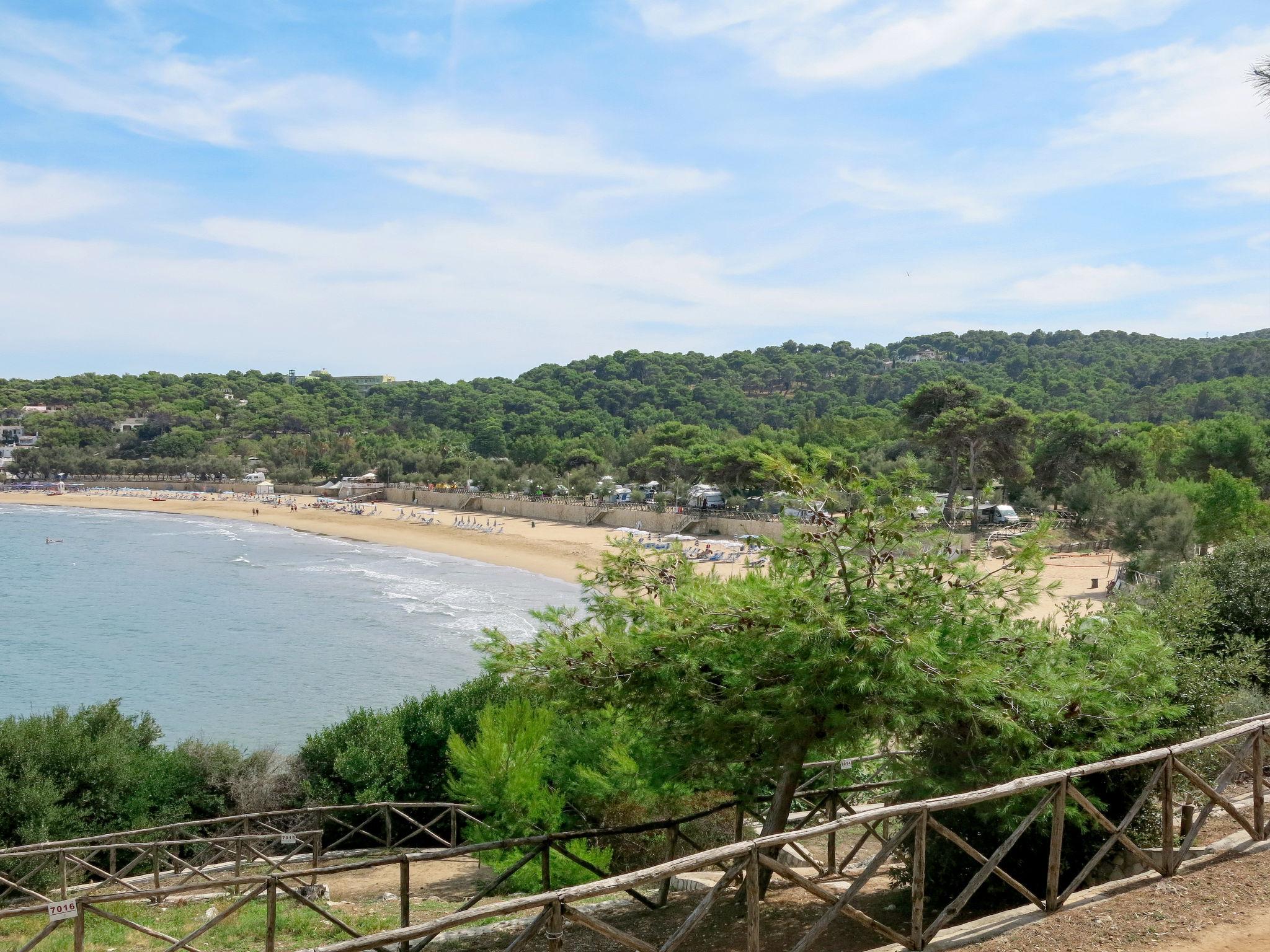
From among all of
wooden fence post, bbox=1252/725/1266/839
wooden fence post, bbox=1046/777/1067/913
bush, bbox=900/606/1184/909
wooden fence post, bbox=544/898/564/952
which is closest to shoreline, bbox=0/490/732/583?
bush, bbox=900/606/1184/909

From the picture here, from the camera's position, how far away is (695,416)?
126688mm

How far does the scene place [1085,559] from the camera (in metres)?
40.6

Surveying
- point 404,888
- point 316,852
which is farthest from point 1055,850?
point 316,852

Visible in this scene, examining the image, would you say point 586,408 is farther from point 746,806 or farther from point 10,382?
point 746,806

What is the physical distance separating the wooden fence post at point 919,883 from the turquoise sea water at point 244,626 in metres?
9.27

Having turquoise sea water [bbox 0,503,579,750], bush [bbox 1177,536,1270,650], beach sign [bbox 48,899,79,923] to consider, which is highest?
bush [bbox 1177,536,1270,650]

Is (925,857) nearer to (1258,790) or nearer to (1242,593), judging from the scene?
(1258,790)

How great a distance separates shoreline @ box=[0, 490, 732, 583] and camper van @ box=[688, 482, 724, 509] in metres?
6.20

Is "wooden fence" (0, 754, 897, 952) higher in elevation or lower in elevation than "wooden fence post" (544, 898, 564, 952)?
lower

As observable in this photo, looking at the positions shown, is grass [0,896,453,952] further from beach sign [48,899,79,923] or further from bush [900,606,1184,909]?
bush [900,606,1184,909]

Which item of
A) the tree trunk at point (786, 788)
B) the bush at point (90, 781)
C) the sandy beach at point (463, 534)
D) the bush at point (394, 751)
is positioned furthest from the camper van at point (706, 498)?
the tree trunk at point (786, 788)

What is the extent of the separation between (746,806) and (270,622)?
33.8 m

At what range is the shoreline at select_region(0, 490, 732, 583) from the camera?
178ft

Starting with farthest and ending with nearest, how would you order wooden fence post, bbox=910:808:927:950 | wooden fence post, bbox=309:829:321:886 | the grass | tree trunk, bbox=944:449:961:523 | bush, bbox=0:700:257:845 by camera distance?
tree trunk, bbox=944:449:961:523 → bush, bbox=0:700:257:845 → wooden fence post, bbox=309:829:321:886 → the grass → wooden fence post, bbox=910:808:927:950
